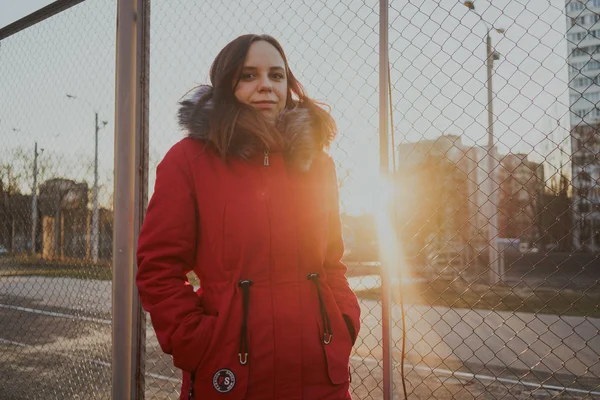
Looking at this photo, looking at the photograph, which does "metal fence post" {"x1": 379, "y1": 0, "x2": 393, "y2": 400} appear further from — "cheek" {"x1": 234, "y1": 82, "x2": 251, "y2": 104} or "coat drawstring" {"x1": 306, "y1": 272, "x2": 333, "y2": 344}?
"cheek" {"x1": 234, "y1": 82, "x2": 251, "y2": 104}

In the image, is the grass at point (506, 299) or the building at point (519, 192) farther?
the grass at point (506, 299)

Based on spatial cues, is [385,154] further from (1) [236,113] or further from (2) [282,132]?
(1) [236,113]

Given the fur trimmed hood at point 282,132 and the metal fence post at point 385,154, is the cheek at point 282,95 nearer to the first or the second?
the fur trimmed hood at point 282,132

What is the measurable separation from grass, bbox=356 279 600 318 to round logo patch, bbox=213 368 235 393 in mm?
7610

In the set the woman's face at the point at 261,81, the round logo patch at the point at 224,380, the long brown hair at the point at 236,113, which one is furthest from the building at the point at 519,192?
the round logo patch at the point at 224,380

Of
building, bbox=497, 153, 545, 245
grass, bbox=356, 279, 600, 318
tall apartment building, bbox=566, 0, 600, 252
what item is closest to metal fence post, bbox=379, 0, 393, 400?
tall apartment building, bbox=566, 0, 600, 252

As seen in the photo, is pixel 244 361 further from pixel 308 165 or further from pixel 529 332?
pixel 529 332

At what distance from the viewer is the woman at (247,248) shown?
151 cm

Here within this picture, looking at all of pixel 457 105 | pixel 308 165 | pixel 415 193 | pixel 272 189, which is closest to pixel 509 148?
pixel 457 105

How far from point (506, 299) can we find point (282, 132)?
34.9 ft

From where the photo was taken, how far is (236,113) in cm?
172

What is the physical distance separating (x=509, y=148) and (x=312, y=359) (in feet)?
5.88

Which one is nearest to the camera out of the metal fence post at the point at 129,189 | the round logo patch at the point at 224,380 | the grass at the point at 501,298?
the round logo patch at the point at 224,380

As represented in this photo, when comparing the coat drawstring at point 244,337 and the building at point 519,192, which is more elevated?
the building at point 519,192
